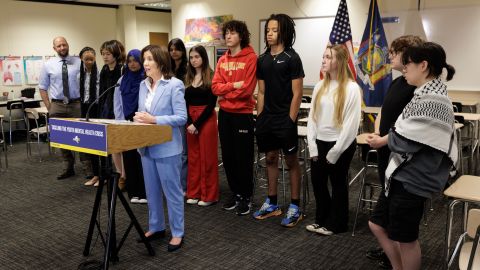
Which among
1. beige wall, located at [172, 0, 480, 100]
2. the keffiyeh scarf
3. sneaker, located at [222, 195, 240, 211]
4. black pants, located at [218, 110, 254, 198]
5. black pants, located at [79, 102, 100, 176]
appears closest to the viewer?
the keffiyeh scarf

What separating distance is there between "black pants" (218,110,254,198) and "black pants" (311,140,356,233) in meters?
0.69

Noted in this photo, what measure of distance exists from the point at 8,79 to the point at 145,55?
6.97m

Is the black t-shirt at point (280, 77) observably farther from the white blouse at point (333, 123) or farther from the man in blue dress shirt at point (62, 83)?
the man in blue dress shirt at point (62, 83)

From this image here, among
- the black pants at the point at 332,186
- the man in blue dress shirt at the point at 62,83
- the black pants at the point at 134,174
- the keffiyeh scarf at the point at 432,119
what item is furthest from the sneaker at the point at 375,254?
the man in blue dress shirt at the point at 62,83

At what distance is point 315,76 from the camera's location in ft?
24.1

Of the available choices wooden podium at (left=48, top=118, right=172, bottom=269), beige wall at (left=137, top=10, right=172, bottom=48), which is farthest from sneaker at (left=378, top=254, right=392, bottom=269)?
beige wall at (left=137, top=10, right=172, bottom=48)

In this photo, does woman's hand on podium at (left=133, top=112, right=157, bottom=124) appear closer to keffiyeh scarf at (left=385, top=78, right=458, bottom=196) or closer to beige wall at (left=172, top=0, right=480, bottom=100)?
keffiyeh scarf at (left=385, top=78, right=458, bottom=196)

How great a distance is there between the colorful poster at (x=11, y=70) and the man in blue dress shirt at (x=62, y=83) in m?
4.12

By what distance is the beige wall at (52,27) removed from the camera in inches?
332

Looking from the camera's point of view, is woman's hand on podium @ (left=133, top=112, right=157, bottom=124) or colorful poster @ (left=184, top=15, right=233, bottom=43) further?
colorful poster @ (left=184, top=15, right=233, bottom=43)

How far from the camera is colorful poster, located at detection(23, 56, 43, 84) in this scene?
8633 mm

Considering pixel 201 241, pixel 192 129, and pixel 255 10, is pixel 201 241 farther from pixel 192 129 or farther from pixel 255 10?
pixel 255 10

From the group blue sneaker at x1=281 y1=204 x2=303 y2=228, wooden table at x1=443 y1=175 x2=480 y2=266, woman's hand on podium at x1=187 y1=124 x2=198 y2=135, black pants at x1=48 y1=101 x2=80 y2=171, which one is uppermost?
black pants at x1=48 y1=101 x2=80 y2=171

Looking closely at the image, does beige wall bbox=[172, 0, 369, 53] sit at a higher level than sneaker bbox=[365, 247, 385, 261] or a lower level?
higher
